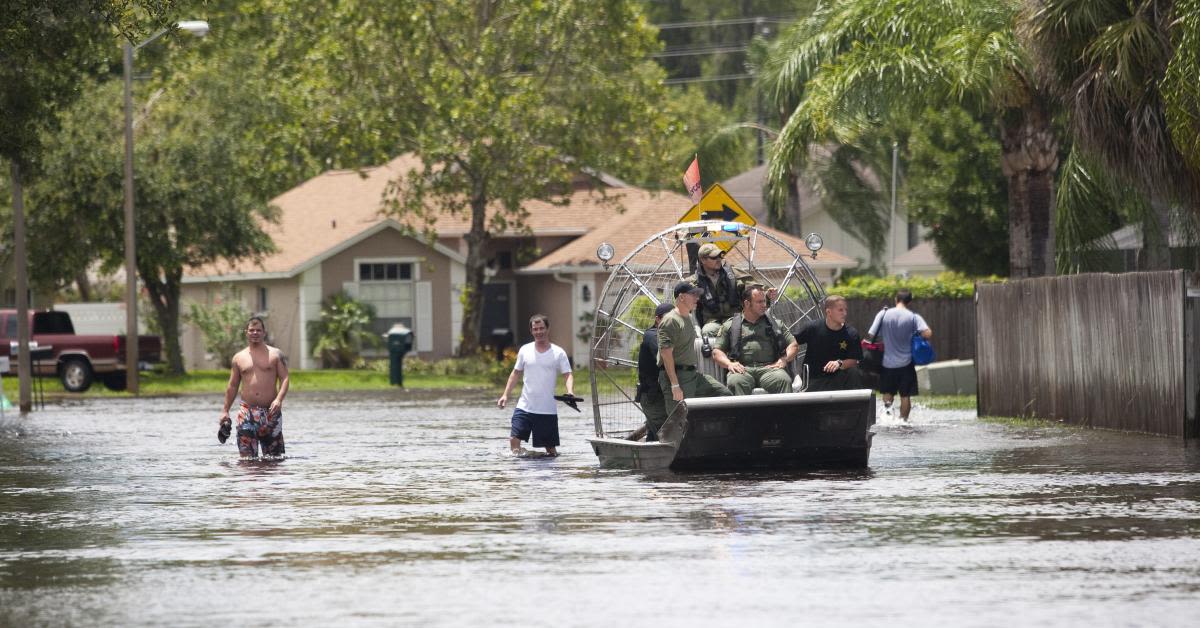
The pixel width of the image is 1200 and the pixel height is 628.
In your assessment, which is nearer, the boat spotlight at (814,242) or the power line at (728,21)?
the boat spotlight at (814,242)

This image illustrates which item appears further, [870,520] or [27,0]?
[27,0]

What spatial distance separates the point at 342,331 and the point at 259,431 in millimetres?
29354

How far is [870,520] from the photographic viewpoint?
13.2 m

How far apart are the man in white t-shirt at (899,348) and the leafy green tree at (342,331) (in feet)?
84.8

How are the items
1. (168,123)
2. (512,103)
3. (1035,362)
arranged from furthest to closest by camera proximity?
(168,123)
(512,103)
(1035,362)

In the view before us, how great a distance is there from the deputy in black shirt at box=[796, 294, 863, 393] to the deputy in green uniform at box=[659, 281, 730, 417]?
144 centimetres

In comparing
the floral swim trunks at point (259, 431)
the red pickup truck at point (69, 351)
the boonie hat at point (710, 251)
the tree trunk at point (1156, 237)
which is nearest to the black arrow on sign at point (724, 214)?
the boonie hat at point (710, 251)

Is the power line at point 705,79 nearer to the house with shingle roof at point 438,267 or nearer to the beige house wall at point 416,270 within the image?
the house with shingle roof at point 438,267

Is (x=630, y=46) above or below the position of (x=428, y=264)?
above

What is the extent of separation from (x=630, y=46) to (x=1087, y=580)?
36.5 meters

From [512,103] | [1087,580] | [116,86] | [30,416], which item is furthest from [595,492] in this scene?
[116,86]

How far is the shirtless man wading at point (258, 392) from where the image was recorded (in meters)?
19.5

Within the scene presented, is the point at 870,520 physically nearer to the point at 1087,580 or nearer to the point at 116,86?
the point at 1087,580

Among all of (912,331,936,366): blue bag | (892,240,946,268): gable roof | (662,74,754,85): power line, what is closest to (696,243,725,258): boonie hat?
(912,331,936,366): blue bag
